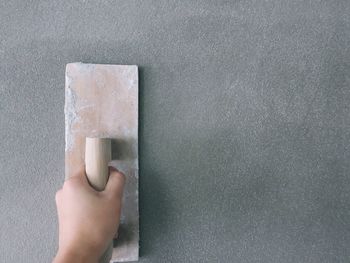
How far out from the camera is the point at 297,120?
956mm

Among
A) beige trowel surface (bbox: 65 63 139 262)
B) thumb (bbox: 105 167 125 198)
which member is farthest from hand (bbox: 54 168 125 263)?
beige trowel surface (bbox: 65 63 139 262)

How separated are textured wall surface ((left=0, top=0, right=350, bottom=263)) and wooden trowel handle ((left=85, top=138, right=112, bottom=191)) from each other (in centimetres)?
13

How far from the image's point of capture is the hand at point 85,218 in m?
Result: 0.68

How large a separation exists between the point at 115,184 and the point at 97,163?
57 mm

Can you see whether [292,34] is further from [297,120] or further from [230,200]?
[230,200]

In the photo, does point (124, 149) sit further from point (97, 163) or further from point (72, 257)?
point (72, 257)

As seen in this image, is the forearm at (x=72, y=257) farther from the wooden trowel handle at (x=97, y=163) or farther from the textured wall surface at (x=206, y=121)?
the textured wall surface at (x=206, y=121)

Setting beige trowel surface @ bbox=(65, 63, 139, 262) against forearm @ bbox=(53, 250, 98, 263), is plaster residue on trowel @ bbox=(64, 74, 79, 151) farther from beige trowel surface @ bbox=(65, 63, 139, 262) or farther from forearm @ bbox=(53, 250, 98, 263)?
forearm @ bbox=(53, 250, 98, 263)

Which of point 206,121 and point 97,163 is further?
point 206,121

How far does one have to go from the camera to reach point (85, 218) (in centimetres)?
71

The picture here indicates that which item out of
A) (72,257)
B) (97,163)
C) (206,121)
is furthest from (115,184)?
(206,121)

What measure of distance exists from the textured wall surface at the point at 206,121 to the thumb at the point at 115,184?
119 millimetres

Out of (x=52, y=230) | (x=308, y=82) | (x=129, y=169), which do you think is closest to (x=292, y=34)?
(x=308, y=82)

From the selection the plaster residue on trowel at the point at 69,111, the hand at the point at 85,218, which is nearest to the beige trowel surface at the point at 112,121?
the plaster residue on trowel at the point at 69,111
